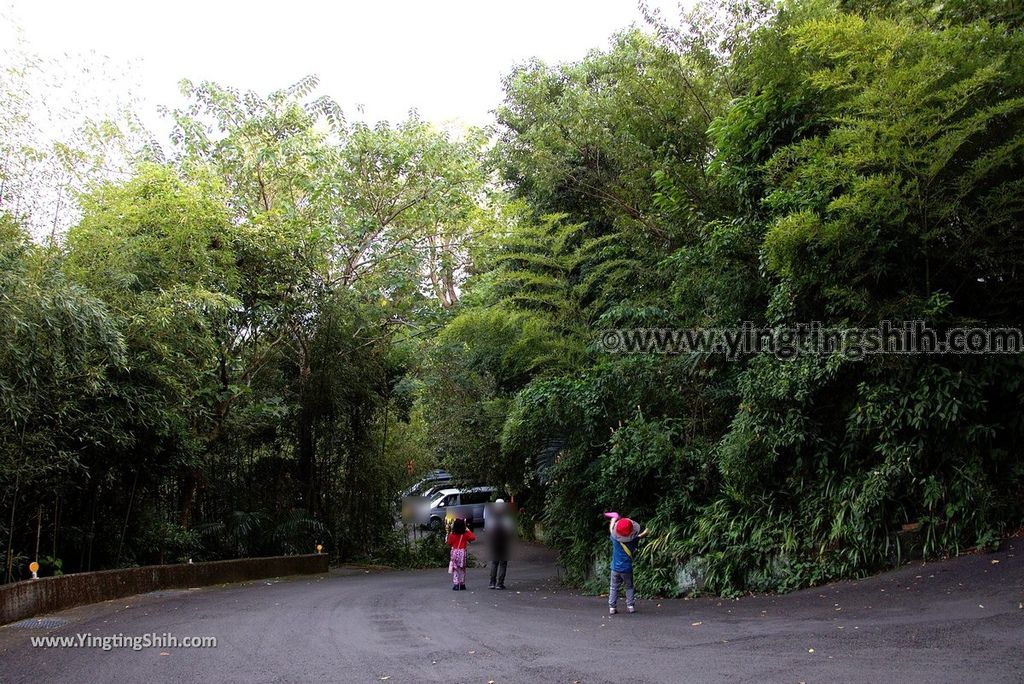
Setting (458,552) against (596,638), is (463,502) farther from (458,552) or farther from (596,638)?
(596,638)

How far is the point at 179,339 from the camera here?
11.6 meters

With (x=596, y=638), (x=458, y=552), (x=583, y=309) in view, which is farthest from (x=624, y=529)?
(x=583, y=309)

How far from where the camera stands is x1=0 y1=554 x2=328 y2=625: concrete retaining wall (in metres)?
8.98

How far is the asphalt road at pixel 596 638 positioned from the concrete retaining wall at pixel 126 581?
0.33 meters

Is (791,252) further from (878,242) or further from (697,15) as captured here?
(697,15)

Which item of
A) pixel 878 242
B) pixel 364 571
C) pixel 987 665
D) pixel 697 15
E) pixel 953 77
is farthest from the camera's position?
pixel 364 571

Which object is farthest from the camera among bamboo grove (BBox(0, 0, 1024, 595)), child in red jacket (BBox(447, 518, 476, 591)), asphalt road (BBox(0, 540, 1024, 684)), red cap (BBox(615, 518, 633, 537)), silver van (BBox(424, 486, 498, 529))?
silver van (BBox(424, 486, 498, 529))

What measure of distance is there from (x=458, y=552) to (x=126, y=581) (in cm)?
519

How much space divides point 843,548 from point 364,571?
12385 mm

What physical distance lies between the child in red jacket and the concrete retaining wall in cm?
438

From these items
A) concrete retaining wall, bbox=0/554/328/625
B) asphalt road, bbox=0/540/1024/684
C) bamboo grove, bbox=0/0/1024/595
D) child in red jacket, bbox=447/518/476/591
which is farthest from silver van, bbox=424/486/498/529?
asphalt road, bbox=0/540/1024/684

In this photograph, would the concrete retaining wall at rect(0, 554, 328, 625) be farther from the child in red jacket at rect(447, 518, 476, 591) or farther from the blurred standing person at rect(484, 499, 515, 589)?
the blurred standing person at rect(484, 499, 515, 589)

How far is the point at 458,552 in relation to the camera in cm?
1352

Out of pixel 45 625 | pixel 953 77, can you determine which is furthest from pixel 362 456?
pixel 953 77
